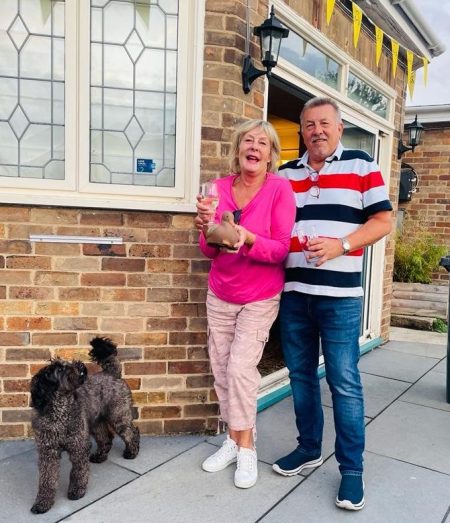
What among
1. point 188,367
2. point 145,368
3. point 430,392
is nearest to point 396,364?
point 430,392

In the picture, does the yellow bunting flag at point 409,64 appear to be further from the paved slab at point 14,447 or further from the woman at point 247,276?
the paved slab at point 14,447

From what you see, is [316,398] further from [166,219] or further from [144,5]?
[144,5]

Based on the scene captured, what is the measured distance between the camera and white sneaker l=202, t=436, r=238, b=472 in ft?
9.30

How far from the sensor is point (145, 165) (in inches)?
127

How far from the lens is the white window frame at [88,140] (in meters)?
3.00

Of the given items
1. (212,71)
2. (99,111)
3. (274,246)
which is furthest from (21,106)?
(274,246)

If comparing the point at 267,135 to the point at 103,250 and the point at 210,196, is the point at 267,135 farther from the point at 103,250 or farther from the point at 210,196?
the point at 103,250

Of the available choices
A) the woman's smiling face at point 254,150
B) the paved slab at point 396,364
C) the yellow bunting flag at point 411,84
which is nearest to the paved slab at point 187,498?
the woman's smiling face at point 254,150

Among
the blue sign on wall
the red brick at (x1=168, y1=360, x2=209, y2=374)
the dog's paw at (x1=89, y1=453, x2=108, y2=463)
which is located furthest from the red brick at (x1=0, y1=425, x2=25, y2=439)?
the blue sign on wall

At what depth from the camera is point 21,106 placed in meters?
3.04

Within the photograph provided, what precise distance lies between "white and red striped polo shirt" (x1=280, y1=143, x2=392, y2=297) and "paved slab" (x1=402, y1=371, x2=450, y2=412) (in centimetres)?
218

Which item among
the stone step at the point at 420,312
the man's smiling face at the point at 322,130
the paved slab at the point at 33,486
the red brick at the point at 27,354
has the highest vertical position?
the man's smiling face at the point at 322,130

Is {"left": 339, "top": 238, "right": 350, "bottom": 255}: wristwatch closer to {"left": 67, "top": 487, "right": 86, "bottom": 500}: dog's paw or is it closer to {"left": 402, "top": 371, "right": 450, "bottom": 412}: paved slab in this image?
{"left": 67, "top": 487, "right": 86, "bottom": 500}: dog's paw

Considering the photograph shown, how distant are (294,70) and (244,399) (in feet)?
8.57
